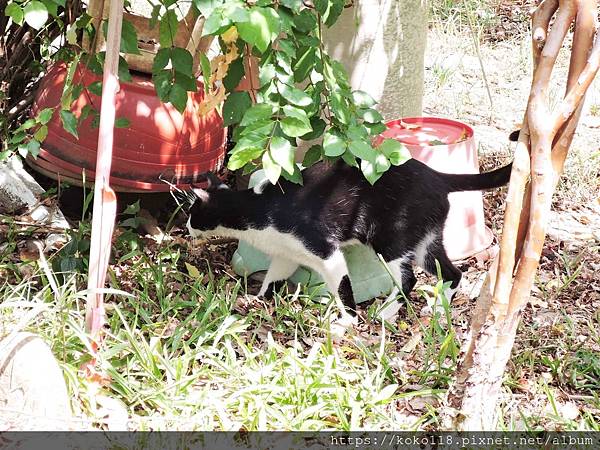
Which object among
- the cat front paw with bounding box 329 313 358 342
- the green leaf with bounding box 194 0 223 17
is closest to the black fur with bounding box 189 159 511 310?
the cat front paw with bounding box 329 313 358 342

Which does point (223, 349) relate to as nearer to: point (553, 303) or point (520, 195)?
point (520, 195)

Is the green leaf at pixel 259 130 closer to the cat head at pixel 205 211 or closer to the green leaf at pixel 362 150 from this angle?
the green leaf at pixel 362 150

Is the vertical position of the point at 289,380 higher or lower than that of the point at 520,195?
lower

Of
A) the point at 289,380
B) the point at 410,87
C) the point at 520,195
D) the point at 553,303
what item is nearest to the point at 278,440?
the point at 289,380

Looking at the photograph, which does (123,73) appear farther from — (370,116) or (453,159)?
(453,159)

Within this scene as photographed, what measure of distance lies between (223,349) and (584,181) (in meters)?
2.68

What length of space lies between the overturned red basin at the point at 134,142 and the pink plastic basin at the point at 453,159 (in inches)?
37.9

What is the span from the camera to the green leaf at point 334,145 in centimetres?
269

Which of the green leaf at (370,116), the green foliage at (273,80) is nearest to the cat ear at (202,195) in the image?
the green foliage at (273,80)

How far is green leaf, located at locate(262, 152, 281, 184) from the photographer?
2.44 metres

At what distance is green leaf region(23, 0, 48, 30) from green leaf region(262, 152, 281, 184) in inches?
31.0

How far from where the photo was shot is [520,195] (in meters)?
2.42

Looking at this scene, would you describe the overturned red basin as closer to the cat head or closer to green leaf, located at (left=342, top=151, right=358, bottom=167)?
the cat head

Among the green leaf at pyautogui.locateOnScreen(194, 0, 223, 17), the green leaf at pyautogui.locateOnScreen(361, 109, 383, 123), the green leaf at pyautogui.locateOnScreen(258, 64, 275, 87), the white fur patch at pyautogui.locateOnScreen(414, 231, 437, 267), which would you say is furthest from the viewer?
the white fur patch at pyautogui.locateOnScreen(414, 231, 437, 267)
